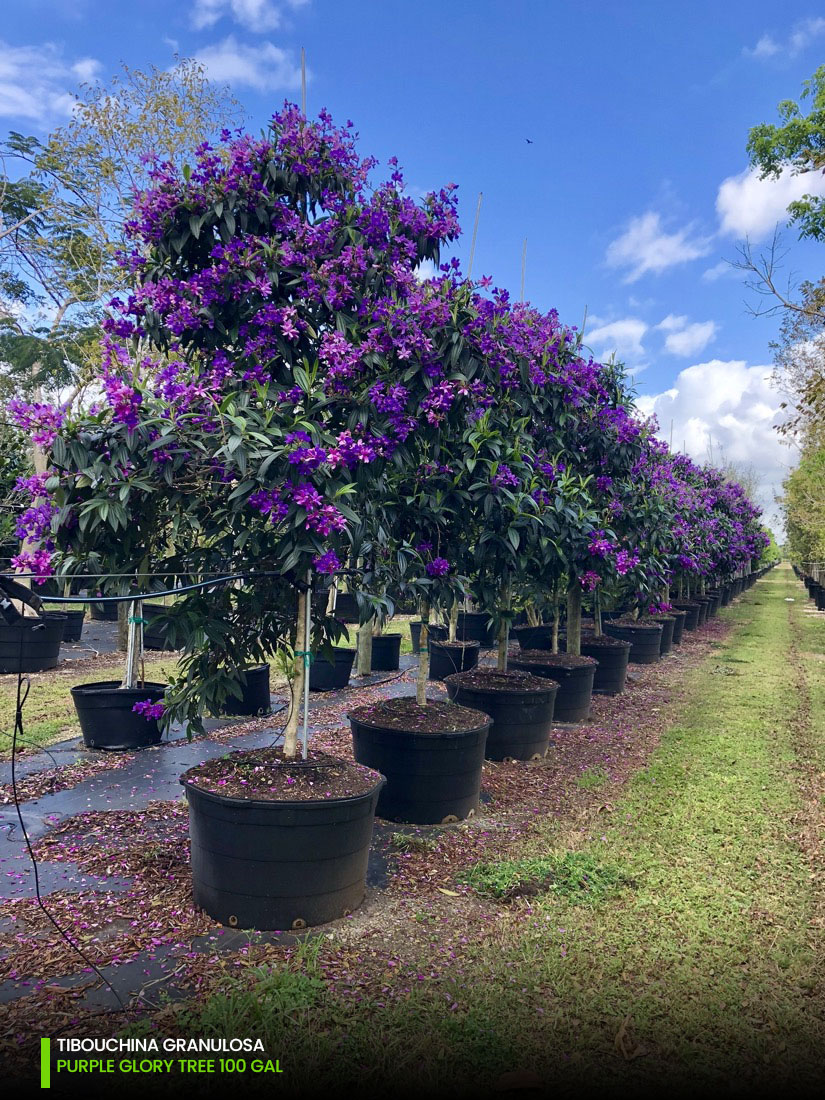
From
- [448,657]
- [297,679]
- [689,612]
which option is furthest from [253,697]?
[689,612]

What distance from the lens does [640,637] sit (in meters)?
11.5

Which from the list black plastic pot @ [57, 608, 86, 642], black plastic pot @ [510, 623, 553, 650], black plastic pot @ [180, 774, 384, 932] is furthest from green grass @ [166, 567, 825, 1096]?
black plastic pot @ [57, 608, 86, 642]

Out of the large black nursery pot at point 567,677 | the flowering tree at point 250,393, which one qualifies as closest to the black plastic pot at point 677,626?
the large black nursery pot at point 567,677

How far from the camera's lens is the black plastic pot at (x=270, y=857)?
299 cm

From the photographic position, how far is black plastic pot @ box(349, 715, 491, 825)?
422cm

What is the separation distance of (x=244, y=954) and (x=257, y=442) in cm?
188

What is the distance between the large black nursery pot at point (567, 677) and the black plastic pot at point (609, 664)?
152cm

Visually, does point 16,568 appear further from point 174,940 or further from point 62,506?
point 174,940

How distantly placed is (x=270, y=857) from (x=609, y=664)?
6.49 m

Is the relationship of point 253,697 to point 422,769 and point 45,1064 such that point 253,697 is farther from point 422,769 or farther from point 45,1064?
point 45,1064

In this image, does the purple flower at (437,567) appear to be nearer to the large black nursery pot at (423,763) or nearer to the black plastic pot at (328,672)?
the large black nursery pot at (423,763)

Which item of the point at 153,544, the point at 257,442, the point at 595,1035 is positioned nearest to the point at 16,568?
the point at 153,544

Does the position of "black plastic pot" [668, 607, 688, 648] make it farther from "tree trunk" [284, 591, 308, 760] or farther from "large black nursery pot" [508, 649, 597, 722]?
"tree trunk" [284, 591, 308, 760]

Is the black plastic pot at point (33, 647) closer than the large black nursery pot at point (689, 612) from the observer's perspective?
Yes
